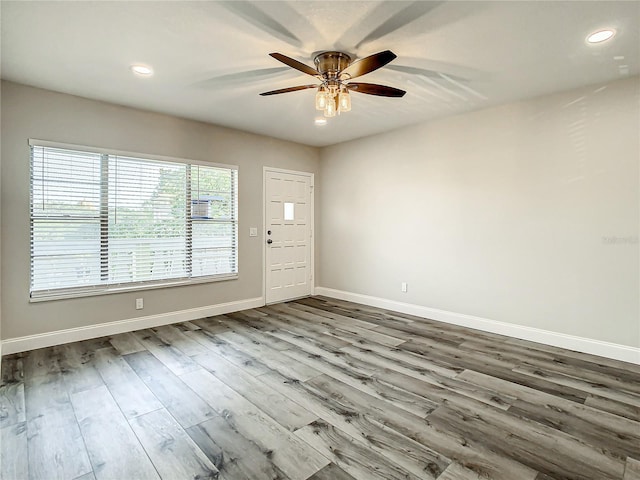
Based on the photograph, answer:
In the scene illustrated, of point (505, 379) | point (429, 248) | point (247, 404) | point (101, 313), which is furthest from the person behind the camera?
point (429, 248)

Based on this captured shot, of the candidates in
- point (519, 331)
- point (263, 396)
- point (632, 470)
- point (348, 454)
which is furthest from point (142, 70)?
point (519, 331)

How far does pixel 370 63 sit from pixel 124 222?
10.9 ft

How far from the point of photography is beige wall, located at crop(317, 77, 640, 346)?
3227 mm

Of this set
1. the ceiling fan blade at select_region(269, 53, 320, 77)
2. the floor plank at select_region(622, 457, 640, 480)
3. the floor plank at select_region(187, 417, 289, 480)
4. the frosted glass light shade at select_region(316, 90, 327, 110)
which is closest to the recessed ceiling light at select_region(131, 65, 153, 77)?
the ceiling fan blade at select_region(269, 53, 320, 77)

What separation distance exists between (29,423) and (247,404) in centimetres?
138

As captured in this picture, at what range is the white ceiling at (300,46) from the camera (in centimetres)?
217

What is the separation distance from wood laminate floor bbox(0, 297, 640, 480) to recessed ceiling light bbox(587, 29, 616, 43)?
8.89 ft

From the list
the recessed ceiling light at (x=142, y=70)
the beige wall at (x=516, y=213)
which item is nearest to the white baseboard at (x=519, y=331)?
the beige wall at (x=516, y=213)

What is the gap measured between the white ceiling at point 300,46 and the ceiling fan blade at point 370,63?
0.76 ft

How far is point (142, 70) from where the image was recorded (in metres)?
3.01

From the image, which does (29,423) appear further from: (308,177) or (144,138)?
(308,177)

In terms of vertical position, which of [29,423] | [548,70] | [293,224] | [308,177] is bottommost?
[29,423]

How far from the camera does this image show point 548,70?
118 inches

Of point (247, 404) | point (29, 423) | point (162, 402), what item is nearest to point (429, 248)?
point (247, 404)
